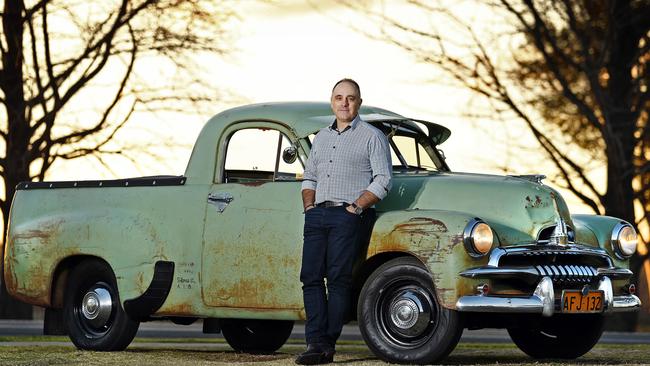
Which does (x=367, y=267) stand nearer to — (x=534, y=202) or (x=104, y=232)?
(x=534, y=202)

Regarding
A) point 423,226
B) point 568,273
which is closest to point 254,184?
point 423,226

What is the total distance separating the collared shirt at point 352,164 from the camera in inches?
357

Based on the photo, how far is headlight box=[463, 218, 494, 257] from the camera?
8.77 m

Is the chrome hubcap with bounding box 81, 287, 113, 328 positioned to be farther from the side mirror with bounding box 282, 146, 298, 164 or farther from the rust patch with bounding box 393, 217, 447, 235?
the rust patch with bounding box 393, 217, 447, 235

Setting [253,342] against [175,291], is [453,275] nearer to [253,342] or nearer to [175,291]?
[175,291]

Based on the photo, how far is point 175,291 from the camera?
34.6ft

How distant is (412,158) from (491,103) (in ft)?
37.9

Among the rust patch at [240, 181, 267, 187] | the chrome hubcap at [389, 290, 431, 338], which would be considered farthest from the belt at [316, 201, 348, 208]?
the rust patch at [240, 181, 267, 187]

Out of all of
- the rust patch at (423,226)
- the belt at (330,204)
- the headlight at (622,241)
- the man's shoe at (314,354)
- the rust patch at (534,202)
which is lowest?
the man's shoe at (314,354)

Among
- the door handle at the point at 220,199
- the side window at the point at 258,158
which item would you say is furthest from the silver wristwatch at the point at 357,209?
the door handle at the point at 220,199

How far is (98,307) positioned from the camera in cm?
1121

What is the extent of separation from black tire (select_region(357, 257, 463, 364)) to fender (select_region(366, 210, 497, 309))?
0.11 meters

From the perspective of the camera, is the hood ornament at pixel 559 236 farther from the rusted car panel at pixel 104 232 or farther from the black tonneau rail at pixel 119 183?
the black tonneau rail at pixel 119 183

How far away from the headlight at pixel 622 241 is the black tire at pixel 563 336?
20.0 inches
